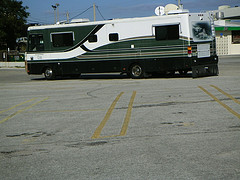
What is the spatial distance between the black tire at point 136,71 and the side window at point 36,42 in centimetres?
564

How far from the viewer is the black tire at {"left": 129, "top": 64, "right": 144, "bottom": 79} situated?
66.6 feet

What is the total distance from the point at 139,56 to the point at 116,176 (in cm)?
1508

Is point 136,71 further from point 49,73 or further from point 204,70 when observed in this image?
point 49,73

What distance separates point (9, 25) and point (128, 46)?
57.9 metres

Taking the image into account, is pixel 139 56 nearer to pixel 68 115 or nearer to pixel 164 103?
pixel 164 103

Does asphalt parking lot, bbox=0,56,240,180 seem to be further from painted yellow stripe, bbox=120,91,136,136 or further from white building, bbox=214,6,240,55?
white building, bbox=214,6,240,55

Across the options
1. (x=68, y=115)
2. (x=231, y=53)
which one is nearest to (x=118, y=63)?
(x=68, y=115)

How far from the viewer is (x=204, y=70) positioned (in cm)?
1939

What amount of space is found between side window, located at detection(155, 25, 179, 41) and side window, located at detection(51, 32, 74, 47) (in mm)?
5034

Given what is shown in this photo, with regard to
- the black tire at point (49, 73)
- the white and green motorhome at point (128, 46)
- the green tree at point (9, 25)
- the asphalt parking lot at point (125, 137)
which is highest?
the green tree at point (9, 25)

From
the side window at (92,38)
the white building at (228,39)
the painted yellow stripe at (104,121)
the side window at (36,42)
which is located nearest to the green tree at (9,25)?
the white building at (228,39)

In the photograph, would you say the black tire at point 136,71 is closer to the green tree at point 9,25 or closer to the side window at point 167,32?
the side window at point 167,32

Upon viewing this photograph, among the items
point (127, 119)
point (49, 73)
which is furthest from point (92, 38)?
point (127, 119)

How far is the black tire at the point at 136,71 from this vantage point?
20297mm
